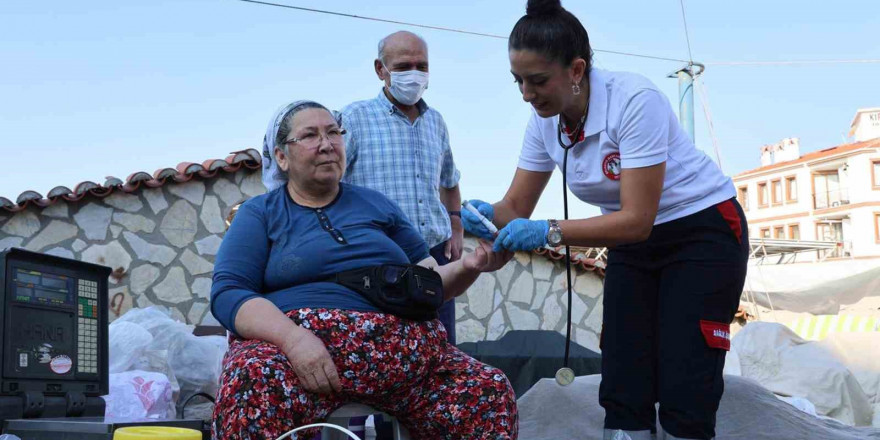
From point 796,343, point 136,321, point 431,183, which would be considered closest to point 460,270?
point 431,183

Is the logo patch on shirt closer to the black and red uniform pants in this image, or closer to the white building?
the black and red uniform pants

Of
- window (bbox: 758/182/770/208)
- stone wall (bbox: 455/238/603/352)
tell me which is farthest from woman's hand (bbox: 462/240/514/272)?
window (bbox: 758/182/770/208)

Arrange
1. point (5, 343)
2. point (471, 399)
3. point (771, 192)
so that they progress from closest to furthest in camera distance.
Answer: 1. point (471, 399)
2. point (5, 343)
3. point (771, 192)

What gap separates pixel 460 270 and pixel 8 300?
1271 mm

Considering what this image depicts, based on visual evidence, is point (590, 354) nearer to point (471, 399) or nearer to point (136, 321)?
point (136, 321)

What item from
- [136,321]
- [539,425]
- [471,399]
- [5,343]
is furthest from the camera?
[136,321]

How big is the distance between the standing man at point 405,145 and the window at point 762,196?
164 feet

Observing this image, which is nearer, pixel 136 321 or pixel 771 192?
pixel 136 321

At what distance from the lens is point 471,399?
230cm

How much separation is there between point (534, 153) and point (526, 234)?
1.88 ft

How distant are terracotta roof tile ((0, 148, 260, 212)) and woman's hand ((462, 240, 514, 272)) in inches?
209

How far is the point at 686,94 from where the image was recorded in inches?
422

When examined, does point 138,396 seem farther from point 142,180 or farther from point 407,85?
point 142,180

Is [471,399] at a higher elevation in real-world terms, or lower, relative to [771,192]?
lower
